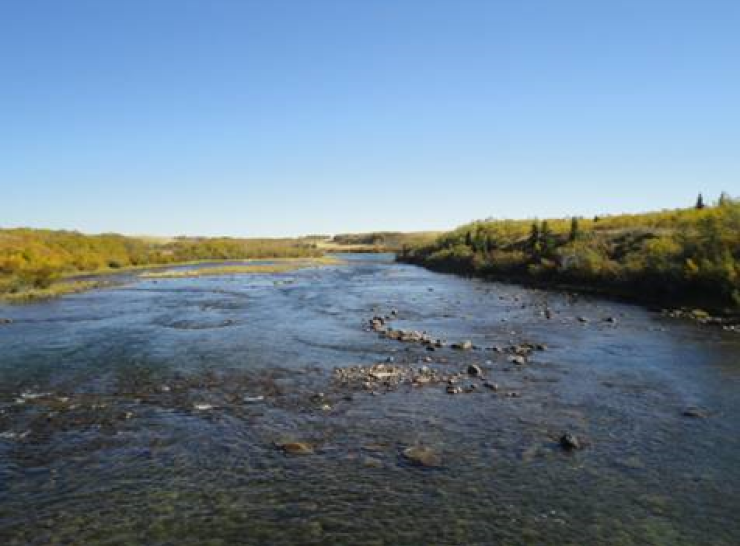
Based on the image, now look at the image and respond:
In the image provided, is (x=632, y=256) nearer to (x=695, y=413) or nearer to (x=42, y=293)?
(x=695, y=413)

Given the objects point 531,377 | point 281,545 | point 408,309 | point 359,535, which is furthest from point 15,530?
point 408,309

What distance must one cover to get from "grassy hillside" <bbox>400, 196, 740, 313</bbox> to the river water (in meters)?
7.27

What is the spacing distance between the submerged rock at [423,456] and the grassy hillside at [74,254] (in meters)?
40.5

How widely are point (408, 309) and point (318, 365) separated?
48.7ft

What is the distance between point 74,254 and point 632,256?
61.3 m

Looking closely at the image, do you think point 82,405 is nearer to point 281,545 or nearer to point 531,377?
point 281,545

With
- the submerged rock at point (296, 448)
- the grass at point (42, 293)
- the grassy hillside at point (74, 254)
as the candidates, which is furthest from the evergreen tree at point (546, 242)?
the grassy hillside at point (74, 254)

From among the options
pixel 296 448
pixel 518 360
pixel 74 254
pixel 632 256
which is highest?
pixel 632 256

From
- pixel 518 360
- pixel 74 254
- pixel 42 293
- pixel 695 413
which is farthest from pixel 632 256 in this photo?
pixel 74 254

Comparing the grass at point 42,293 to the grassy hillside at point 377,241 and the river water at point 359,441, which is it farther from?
the grassy hillside at point 377,241

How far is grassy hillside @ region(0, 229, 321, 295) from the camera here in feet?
148

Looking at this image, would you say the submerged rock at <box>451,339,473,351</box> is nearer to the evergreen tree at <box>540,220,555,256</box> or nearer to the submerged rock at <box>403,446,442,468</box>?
the submerged rock at <box>403,446,442,468</box>

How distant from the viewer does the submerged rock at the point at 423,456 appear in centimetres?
1069

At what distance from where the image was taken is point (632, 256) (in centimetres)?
3900
